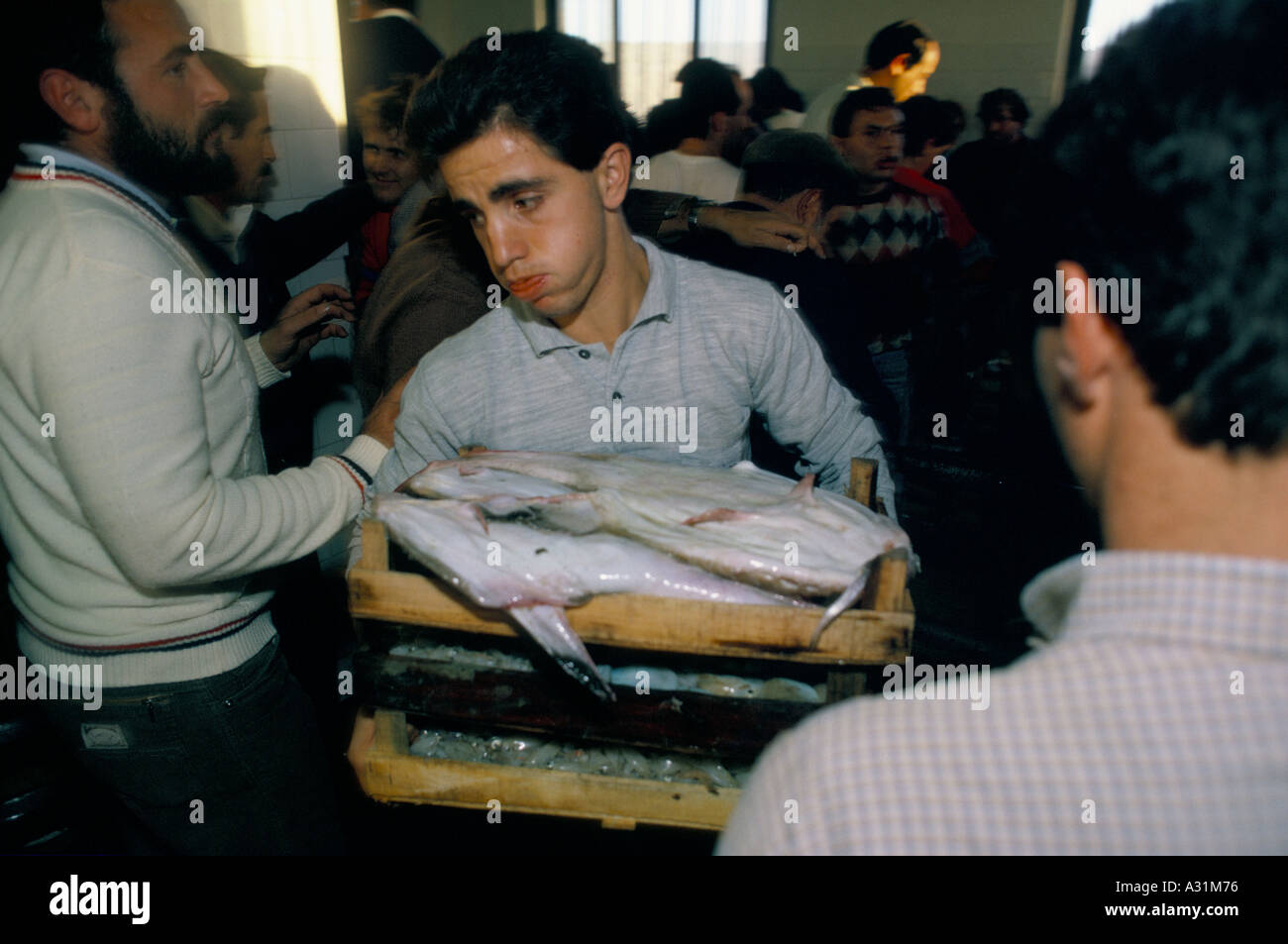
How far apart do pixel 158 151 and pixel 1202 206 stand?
2.17 metres

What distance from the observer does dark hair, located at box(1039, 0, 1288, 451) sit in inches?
28.8

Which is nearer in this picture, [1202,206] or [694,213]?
[1202,206]

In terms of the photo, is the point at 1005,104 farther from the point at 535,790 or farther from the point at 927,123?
the point at 535,790

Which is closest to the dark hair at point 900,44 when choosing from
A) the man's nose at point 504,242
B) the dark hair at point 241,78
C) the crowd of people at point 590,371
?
the crowd of people at point 590,371

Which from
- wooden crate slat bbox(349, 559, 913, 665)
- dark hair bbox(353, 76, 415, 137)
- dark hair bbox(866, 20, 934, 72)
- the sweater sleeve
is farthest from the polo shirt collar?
dark hair bbox(866, 20, 934, 72)

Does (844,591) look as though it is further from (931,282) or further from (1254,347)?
(931,282)

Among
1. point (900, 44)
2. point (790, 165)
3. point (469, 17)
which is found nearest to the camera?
point (790, 165)

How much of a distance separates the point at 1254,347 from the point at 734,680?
107 cm

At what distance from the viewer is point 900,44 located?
6672 millimetres

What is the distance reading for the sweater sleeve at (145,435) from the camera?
1599 mm

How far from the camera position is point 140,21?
1844 mm

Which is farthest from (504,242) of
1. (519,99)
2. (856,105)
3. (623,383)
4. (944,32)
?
(944,32)

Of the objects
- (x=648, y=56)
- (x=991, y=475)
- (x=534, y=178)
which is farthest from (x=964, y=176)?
(x=534, y=178)

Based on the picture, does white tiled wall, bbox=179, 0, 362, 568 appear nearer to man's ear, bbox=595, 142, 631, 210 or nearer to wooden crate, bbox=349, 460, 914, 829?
man's ear, bbox=595, 142, 631, 210
